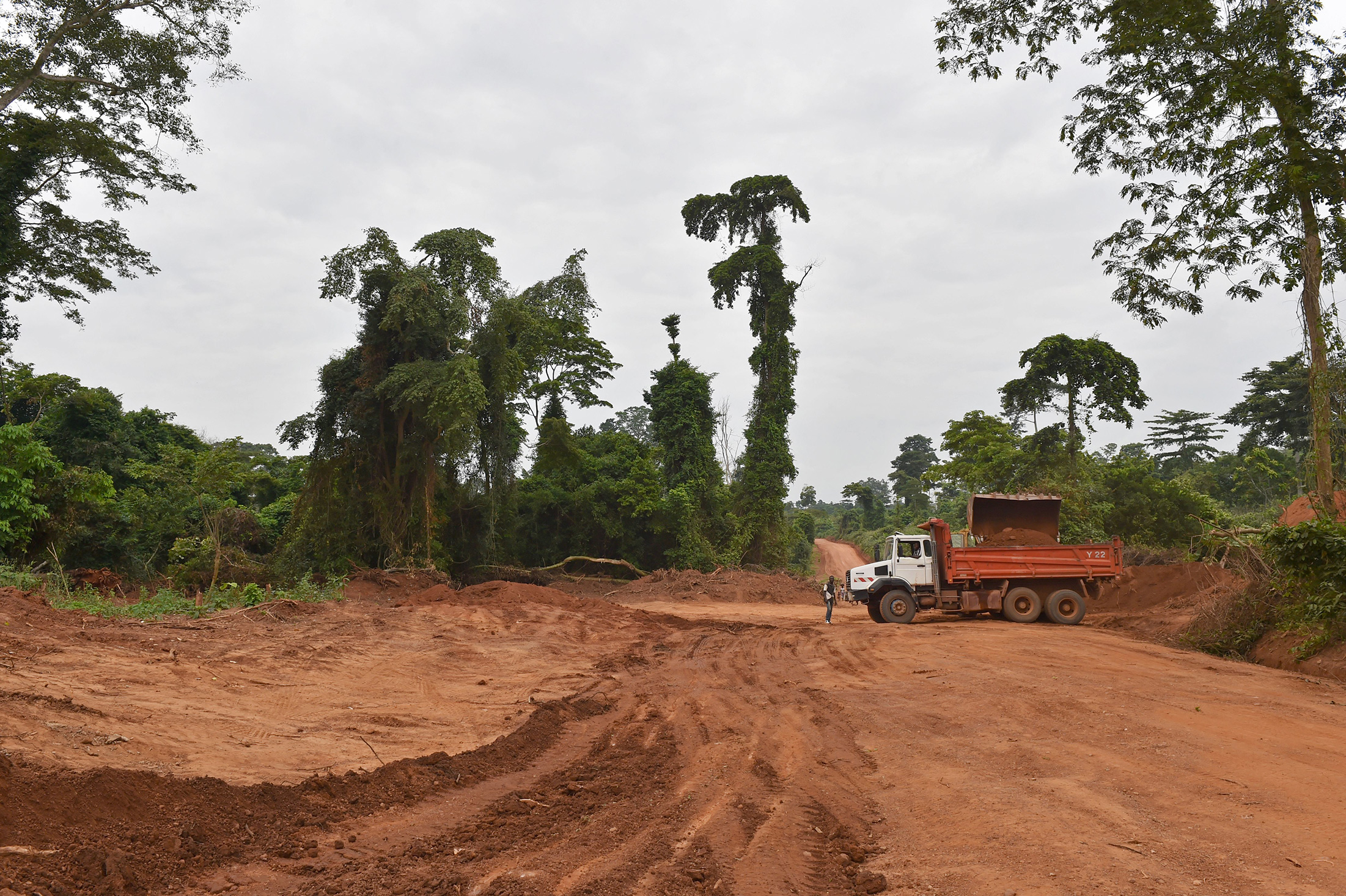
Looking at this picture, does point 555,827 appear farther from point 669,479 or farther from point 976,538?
point 669,479

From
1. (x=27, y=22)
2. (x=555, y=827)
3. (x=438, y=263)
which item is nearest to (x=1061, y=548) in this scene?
(x=555, y=827)

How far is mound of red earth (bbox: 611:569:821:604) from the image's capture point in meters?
26.0

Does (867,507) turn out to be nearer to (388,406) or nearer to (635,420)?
(635,420)

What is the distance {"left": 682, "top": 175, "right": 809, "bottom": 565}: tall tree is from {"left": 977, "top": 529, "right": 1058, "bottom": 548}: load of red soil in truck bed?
578 inches

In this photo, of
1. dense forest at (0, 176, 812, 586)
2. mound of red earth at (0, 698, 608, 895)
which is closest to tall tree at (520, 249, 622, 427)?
dense forest at (0, 176, 812, 586)

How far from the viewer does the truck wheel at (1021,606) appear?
57.4 ft

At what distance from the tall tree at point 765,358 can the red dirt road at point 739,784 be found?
72.4 feet

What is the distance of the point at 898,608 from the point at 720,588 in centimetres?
978

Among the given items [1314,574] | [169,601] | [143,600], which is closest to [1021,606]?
[1314,574]

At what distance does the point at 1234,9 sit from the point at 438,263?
70.7ft

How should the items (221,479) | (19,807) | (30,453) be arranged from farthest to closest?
(221,479), (30,453), (19,807)

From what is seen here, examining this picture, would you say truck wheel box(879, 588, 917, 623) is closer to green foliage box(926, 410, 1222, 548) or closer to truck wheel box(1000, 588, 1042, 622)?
truck wheel box(1000, 588, 1042, 622)

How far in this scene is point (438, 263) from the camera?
2509cm

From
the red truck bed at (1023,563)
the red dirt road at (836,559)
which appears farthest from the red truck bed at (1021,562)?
the red dirt road at (836,559)
